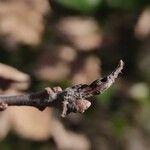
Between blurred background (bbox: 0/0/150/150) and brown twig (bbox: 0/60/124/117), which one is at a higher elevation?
blurred background (bbox: 0/0/150/150)

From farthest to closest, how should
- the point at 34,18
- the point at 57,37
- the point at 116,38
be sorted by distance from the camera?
the point at 116,38, the point at 57,37, the point at 34,18

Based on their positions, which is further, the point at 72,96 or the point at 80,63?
the point at 80,63

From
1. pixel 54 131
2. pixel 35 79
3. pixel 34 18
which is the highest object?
pixel 34 18

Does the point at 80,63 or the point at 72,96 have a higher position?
the point at 80,63

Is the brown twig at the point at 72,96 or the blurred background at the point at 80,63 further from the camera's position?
Result: the blurred background at the point at 80,63

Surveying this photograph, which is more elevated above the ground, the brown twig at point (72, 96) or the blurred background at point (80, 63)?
the blurred background at point (80, 63)

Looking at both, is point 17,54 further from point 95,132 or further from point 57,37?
point 95,132

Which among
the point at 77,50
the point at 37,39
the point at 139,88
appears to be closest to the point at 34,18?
the point at 37,39

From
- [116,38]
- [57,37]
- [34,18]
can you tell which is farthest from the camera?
[116,38]
